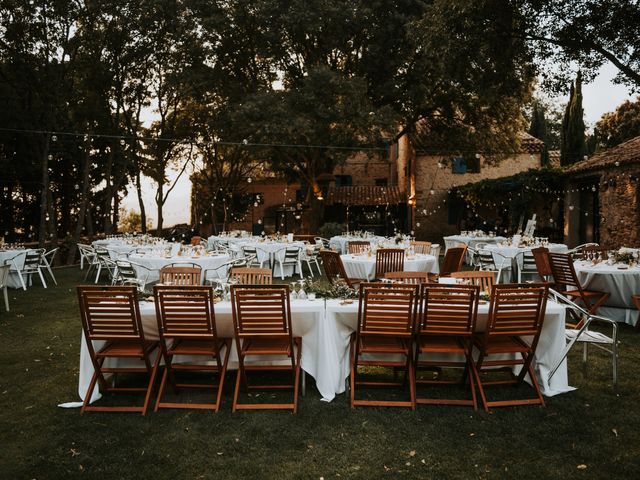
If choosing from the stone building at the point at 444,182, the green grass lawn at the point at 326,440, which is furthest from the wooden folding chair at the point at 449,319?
the stone building at the point at 444,182

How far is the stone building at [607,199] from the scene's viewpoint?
13.8m

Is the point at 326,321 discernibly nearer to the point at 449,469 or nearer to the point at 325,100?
the point at 449,469

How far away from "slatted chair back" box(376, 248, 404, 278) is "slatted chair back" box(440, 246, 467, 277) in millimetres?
773

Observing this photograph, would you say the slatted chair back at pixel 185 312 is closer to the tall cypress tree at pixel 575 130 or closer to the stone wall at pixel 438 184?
the stone wall at pixel 438 184

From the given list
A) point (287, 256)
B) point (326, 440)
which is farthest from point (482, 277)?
point (287, 256)

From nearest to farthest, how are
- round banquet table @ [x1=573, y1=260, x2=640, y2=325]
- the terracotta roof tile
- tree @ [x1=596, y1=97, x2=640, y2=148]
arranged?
round banquet table @ [x1=573, y1=260, x2=640, y2=325], the terracotta roof tile, tree @ [x1=596, y1=97, x2=640, y2=148]

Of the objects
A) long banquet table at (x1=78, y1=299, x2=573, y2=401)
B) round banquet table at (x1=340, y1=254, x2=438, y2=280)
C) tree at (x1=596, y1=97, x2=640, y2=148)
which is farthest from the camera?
tree at (x1=596, y1=97, x2=640, y2=148)

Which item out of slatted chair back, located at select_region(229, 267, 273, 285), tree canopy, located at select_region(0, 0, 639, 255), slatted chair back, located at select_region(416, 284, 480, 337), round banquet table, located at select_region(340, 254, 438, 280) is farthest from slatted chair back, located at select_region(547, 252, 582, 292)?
tree canopy, located at select_region(0, 0, 639, 255)

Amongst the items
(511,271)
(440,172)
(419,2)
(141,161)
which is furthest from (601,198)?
(141,161)

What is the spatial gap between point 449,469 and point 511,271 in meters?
8.79

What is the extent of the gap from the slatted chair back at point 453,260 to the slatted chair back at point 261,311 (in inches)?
200

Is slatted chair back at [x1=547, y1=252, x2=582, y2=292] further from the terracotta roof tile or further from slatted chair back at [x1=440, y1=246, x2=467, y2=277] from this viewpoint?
the terracotta roof tile

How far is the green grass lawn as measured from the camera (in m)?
3.23

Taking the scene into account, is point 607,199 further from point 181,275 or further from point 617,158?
point 181,275
